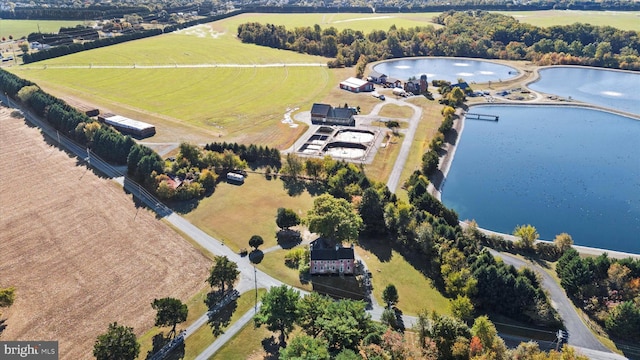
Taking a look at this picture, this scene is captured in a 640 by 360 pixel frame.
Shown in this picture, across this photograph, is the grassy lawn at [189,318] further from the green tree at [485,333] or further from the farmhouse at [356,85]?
the farmhouse at [356,85]

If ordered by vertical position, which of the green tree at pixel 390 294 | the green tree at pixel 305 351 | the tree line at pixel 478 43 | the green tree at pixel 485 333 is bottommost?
the green tree at pixel 390 294

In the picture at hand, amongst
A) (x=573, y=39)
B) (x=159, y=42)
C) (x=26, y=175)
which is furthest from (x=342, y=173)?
(x=573, y=39)

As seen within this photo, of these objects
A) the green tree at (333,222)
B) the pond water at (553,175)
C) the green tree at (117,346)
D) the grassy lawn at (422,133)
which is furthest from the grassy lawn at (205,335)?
the pond water at (553,175)

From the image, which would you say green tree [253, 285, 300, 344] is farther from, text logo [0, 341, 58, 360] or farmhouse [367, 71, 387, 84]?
farmhouse [367, 71, 387, 84]

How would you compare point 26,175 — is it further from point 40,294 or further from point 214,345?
point 214,345

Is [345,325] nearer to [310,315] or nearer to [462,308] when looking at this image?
[310,315]

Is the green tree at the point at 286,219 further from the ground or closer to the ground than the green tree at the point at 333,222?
closer to the ground
